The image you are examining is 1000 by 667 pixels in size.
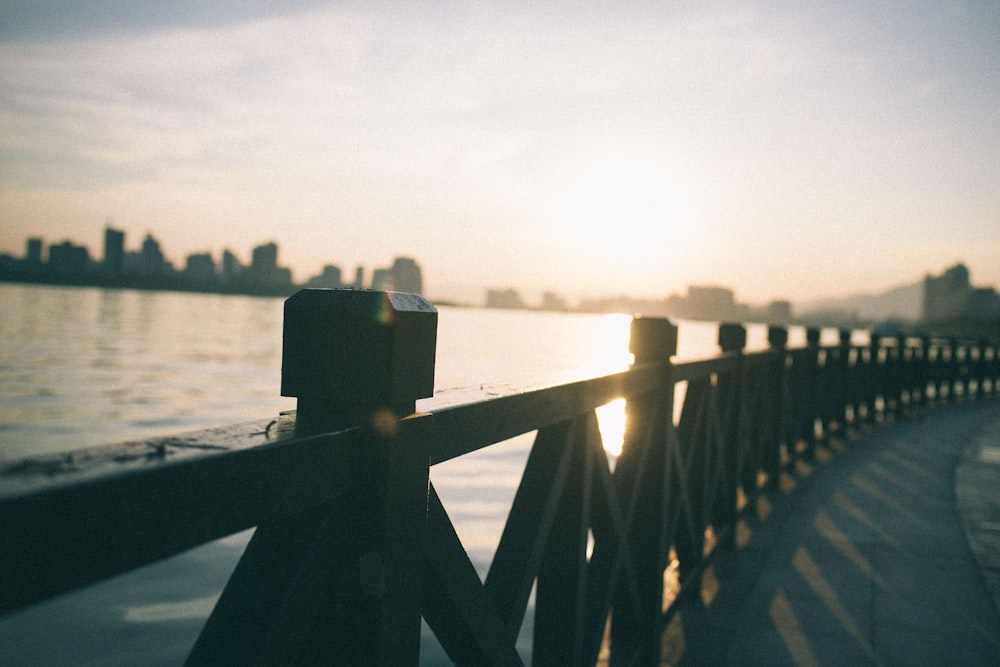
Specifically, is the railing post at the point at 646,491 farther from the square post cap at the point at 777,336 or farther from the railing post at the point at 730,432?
the square post cap at the point at 777,336

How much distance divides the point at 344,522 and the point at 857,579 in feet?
14.9

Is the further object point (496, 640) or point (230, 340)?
point (230, 340)

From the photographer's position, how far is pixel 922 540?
5.45m

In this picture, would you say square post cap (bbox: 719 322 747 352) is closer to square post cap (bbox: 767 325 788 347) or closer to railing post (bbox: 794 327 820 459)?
square post cap (bbox: 767 325 788 347)

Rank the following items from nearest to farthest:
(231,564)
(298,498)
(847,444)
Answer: (298,498)
(231,564)
(847,444)

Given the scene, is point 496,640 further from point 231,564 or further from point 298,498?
point 231,564

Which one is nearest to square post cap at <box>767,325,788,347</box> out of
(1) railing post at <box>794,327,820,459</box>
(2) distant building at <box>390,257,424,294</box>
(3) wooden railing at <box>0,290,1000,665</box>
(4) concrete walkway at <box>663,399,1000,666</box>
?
(1) railing post at <box>794,327,820,459</box>

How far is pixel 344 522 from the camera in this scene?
1283mm

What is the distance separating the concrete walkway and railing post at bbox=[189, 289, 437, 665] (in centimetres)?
280

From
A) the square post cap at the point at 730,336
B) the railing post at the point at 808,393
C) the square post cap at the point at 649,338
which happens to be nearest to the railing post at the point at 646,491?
the square post cap at the point at 649,338

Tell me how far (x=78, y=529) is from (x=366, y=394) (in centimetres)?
53

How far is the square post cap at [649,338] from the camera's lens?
337 cm

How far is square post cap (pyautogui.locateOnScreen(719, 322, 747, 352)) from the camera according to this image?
520cm

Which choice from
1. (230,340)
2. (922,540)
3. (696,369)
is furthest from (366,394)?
(230,340)
